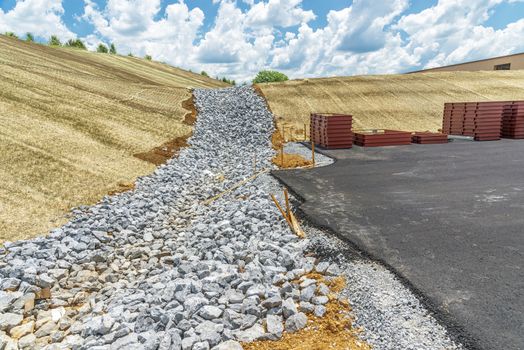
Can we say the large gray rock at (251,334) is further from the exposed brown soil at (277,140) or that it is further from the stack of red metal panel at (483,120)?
the stack of red metal panel at (483,120)

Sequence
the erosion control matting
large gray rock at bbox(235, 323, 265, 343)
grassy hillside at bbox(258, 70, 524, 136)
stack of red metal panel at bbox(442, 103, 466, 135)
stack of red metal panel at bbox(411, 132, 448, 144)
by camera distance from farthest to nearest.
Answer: grassy hillside at bbox(258, 70, 524, 136), stack of red metal panel at bbox(442, 103, 466, 135), stack of red metal panel at bbox(411, 132, 448, 144), the erosion control matting, large gray rock at bbox(235, 323, 265, 343)

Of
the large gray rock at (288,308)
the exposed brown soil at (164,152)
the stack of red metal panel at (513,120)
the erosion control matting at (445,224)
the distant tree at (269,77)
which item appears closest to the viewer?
the erosion control matting at (445,224)

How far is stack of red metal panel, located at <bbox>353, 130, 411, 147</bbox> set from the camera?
22.5m

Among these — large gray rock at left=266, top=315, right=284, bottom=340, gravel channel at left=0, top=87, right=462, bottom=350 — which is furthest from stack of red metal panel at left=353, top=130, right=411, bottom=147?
large gray rock at left=266, top=315, right=284, bottom=340

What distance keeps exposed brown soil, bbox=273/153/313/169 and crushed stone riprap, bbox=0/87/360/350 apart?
313cm

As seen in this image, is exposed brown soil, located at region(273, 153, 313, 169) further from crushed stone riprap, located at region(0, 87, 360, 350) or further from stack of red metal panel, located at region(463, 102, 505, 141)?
stack of red metal panel, located at region(463, 102, 505, 141)

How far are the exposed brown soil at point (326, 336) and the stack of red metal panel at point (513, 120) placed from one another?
2650cm

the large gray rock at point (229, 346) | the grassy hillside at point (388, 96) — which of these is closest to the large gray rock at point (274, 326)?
the large gray rock at point (229, 346)

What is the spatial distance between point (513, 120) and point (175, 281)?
2817cm

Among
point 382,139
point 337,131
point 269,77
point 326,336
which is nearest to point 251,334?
point 326,336

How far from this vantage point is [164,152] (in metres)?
20.8

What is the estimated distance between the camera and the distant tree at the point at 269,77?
8950cm

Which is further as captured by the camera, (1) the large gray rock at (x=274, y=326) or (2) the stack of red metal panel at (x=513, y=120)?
(2) the stack of red metal panel at (x=513, y=120)

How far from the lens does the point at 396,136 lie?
23.1 m
